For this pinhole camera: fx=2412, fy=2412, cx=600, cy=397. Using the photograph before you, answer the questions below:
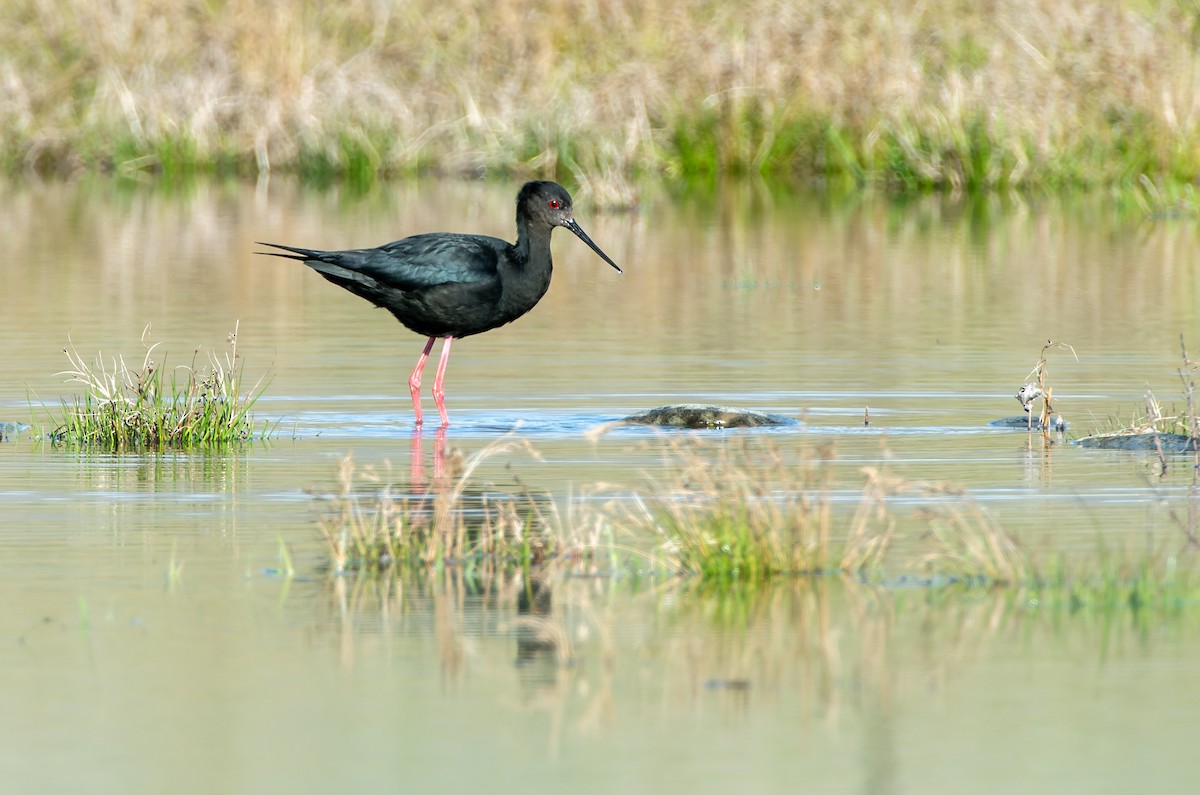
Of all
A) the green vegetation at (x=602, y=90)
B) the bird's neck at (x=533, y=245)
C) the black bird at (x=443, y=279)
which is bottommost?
the black bird at (x=443, y=279)

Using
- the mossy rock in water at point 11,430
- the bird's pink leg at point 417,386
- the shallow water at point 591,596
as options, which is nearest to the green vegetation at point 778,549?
the shallow water at point 591,596

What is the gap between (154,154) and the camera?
105ft

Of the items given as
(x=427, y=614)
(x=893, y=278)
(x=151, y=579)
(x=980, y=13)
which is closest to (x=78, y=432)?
(x=151, y=579)

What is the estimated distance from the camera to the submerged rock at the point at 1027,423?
423 inches

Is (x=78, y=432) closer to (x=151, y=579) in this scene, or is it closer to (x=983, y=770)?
(x=151, y=579)

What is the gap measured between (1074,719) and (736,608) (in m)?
1.42

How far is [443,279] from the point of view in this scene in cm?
1201

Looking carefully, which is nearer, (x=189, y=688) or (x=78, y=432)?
(x=189, y=688)

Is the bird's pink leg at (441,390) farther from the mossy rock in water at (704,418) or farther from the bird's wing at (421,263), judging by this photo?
the mossy rock in water at (704,418)

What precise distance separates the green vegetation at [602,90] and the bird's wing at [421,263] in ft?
46.5

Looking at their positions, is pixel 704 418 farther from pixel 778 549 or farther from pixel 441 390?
pixel 778 549

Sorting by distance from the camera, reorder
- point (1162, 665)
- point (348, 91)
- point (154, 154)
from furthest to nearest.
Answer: point (154, 154)
point (348, 91)
point (1162, 665)

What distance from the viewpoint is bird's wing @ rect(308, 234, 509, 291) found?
12.0 metres

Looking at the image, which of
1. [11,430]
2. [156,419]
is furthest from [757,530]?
[11,430]
